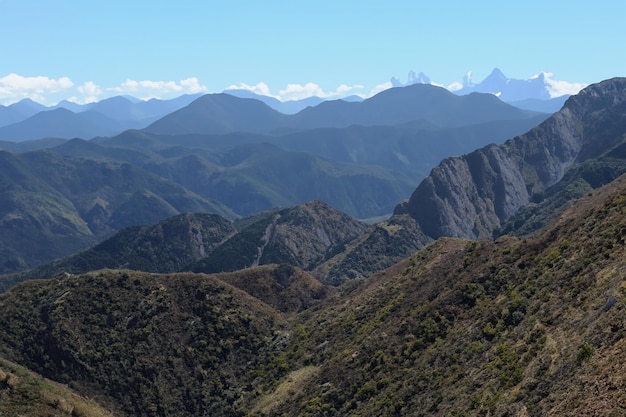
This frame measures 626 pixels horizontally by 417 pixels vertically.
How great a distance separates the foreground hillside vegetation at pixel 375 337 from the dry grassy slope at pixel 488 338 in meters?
0.21

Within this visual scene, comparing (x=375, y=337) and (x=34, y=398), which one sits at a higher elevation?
(x=34, y=398)

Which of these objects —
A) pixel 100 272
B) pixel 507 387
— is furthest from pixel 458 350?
pixel 100 272

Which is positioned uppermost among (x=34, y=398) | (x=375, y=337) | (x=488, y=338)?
(x=488, y=338)

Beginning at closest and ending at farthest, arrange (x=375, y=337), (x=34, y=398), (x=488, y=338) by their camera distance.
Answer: (x=488, y=338), (x=34, y=398), (x=375, y=337)

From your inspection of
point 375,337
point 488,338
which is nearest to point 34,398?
point 375,337

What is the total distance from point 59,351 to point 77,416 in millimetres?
22477

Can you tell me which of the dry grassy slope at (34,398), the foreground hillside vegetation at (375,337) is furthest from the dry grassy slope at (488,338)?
the dry grassy slope at (34,398)

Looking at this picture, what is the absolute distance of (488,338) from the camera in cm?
6925

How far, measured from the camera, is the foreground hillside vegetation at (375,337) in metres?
52.0

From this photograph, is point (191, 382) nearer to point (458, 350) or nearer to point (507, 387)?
point (458, 350)

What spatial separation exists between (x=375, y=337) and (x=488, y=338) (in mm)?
24119

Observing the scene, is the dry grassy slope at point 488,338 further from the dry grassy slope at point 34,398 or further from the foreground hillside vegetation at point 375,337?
the dry grassy slope at point 34,398

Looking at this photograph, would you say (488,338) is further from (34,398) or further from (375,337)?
(34,398)

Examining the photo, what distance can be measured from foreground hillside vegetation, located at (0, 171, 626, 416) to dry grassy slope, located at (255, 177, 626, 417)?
0.21 m
